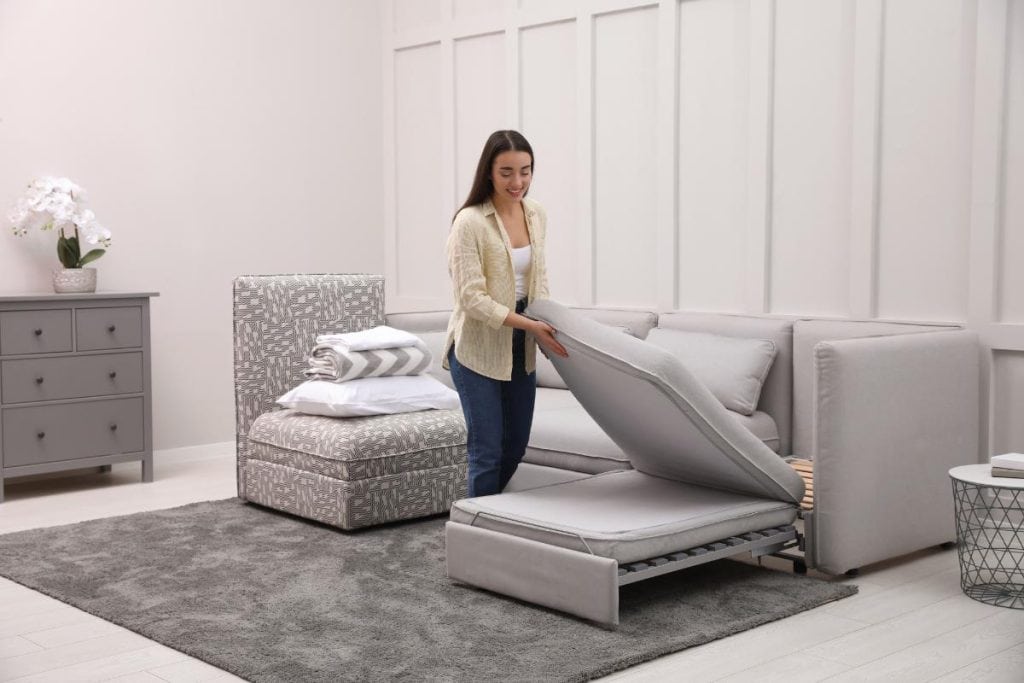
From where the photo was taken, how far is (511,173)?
3756mm

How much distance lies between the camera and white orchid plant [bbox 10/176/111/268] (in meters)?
5.64

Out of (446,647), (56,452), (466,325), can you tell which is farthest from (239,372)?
(446,647)

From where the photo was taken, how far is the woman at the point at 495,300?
372cm

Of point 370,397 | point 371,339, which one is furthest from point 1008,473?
point 371,339

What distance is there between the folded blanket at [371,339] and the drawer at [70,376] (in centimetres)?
121

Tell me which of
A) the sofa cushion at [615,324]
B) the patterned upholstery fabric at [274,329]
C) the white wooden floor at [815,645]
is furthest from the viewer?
the sofa cushion at [615,324]

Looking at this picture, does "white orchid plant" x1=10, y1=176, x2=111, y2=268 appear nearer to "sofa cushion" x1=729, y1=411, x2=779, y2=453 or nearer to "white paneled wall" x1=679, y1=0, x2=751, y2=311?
"white paneled wall" x1=679, y1=0, x2=751, y2=311

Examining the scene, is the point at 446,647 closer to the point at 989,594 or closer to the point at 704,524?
the point at 704,524

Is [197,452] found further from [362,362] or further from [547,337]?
[547,337]

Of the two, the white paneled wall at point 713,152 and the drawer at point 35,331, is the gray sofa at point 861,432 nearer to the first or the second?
the white paneled wall at point 713,152

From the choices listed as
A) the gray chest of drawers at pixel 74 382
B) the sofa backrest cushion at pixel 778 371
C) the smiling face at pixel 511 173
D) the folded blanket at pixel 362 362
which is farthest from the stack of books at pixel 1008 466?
the gray chest of drawers at pixel 74 382

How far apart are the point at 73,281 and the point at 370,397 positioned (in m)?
1.82

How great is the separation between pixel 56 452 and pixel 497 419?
2627 mm

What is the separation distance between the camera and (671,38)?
5551 mm
